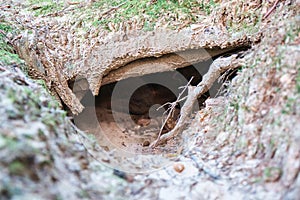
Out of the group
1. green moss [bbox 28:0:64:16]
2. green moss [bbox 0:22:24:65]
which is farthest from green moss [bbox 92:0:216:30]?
green moss [bbox 0:22:24:65]

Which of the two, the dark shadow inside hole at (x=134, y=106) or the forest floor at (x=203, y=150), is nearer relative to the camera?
the forest floor at (x=203, y=150)

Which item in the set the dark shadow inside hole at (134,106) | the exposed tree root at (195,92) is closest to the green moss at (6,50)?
the dark shadow inside hole at (134,106)

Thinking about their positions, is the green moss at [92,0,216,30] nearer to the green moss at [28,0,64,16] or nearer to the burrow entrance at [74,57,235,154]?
the burrow entrance at [74,57,235,154]

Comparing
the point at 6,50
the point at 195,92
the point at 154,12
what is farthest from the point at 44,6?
the point at 195,92

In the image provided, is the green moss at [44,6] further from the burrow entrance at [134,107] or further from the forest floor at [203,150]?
the forest floor at [203,150]

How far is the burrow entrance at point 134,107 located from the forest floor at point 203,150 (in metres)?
1.53

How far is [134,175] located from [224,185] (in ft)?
1.66

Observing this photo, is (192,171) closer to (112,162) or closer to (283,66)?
(112,162)

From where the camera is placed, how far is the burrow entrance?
3660 millimetres

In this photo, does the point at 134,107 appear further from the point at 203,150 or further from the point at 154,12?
the point at 203,150

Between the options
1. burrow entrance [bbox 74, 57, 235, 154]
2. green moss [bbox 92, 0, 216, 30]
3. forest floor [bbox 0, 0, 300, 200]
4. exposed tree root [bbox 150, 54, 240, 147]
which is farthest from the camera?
burrow entrance [bbox 74, 57, 235, 154]

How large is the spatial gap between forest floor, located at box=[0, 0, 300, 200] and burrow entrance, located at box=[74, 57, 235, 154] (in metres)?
1.53

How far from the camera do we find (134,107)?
437 cm

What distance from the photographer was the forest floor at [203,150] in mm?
1160
